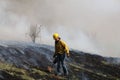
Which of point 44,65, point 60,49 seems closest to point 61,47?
point 60,49

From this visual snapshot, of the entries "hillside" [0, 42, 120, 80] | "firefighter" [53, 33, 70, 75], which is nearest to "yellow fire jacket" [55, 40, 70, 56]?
"firefighter" [53, 33, 70, 75]

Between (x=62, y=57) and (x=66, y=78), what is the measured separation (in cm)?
210

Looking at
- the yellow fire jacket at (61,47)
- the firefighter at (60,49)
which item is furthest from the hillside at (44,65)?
the yellow fire jacket at (61,47)

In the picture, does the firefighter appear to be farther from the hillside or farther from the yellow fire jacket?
the hillside

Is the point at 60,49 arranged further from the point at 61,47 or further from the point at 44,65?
the point at 44,65

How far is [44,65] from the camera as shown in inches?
1209

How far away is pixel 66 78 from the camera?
92.5ft

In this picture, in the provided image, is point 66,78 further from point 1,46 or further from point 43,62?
point 1,46

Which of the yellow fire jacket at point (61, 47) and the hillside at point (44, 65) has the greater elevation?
the yellow fire jacket at point (61, 47)

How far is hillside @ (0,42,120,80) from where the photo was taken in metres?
27.3

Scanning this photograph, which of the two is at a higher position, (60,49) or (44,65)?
(60,49)

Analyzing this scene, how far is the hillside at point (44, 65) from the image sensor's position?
89.6 ft

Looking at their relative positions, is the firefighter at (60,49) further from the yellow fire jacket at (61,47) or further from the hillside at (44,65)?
the hillside at (44,65)

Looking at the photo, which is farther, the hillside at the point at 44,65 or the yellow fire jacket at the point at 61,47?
the hillside at the point at 44,65
